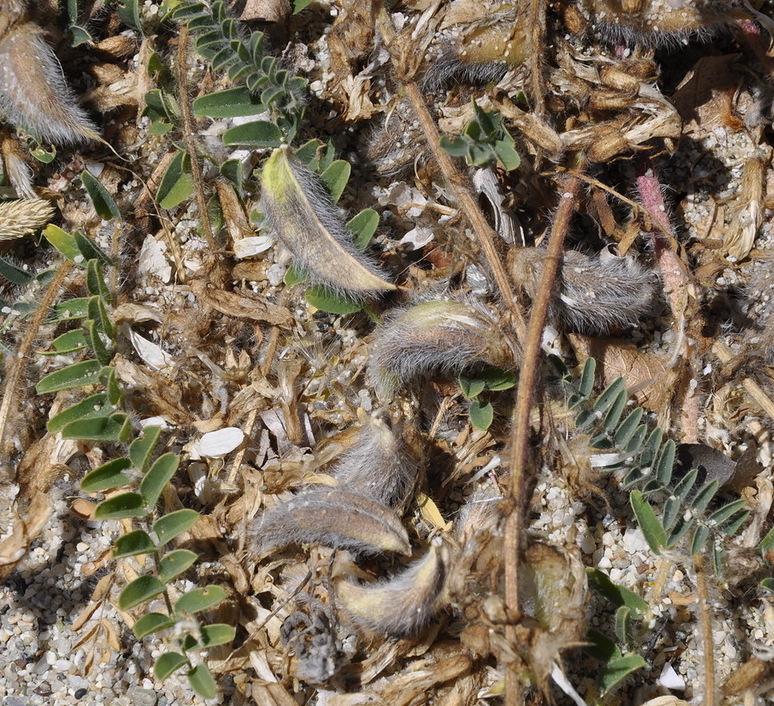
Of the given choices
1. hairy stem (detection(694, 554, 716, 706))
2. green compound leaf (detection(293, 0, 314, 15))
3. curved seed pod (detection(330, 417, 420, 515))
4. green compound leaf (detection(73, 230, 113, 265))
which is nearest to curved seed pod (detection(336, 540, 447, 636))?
curved seed pod (detection(330, 417, 420, 515))

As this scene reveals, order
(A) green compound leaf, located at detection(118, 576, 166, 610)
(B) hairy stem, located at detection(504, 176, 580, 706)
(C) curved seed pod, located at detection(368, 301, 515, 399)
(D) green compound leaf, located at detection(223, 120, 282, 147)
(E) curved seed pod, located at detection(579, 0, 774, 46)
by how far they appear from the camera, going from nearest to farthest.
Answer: (B) hairy stem, located at detection(504, 176, 580, 706), (A) green compound leaf, located at detection(118, 576, 166, 610), (C) curved seed pod, located at detection(368, 301, 515, 399), (D) green compound leaf, located at detection(223, 120, 282, 147), (E) curved seed pod, located at detection(579, 0, 774, 46)

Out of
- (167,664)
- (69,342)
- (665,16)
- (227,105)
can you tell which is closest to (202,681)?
(167,664)

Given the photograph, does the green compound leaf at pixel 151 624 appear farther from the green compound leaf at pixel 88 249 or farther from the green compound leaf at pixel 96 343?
the green compound leaf at pixel 88 249

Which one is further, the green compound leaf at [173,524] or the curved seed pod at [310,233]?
the curved seed pod at [310,233]

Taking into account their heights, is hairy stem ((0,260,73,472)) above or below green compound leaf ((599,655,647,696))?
above

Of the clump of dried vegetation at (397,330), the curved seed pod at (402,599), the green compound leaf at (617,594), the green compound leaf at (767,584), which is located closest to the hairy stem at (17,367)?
the clump of dried vegetation at (397,330)

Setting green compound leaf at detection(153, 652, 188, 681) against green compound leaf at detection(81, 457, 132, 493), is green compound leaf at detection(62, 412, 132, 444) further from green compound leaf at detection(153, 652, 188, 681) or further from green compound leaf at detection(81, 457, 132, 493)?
green compound leaf at detection(153, 652, 188, 681)
